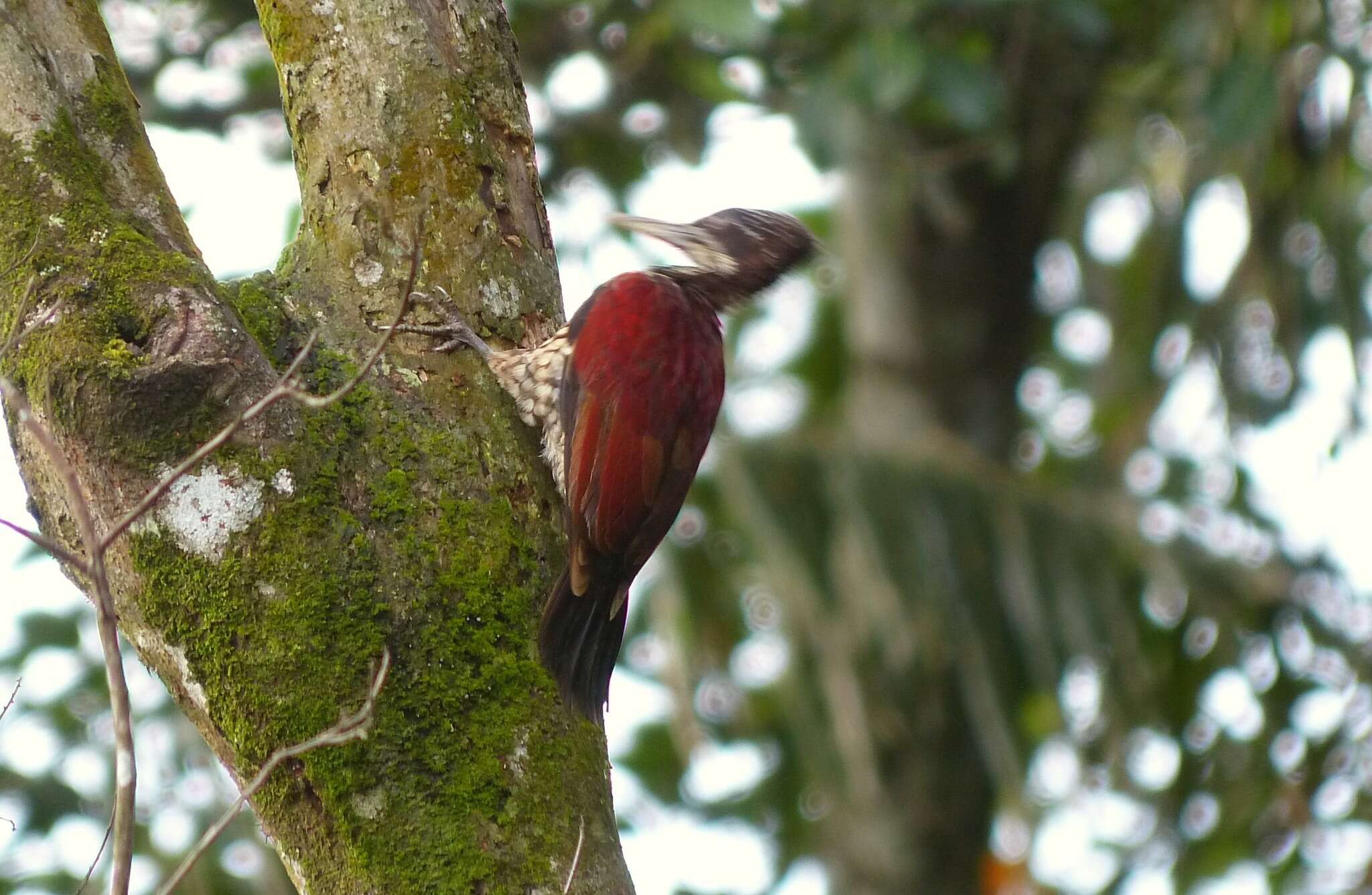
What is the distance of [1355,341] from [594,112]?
2.77 m

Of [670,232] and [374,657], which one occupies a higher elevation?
[670,232]

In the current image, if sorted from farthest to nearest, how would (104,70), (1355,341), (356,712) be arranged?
(1355,341), (104,70), (356,712)

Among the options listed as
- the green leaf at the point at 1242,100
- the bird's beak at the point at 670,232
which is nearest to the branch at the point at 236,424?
the bird's beak at the point at 670,232

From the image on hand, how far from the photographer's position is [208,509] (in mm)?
2109

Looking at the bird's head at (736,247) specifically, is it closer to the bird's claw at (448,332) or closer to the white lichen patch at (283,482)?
the bird's claw at (448,332)

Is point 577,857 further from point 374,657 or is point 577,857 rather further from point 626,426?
point 626,426

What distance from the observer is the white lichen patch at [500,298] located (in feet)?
8.95

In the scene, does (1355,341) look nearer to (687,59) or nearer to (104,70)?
(687,59)

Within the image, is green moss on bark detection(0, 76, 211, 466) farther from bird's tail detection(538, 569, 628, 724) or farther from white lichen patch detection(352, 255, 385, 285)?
bird's tail detection(538, 569, 628, 724)

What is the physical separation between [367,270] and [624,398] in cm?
61

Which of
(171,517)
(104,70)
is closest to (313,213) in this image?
(104,70)

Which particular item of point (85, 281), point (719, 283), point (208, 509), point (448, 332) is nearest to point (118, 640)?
point (208, 509)

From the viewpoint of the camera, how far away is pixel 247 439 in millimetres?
2156

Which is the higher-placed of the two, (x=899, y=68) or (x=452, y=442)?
(x=899, y=68)
